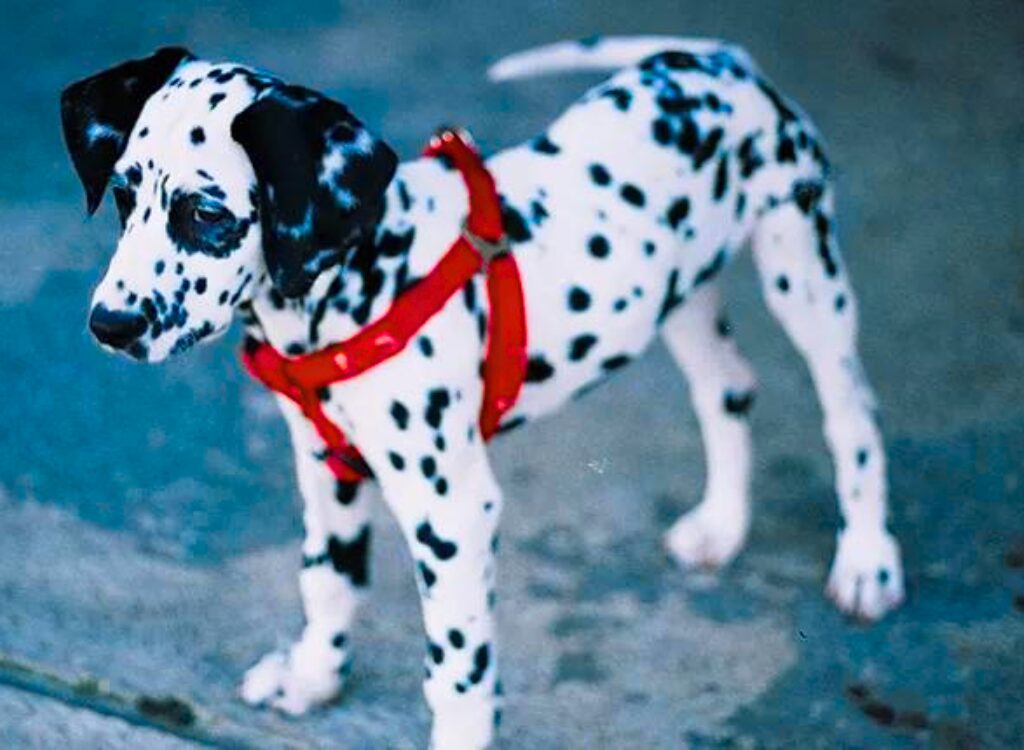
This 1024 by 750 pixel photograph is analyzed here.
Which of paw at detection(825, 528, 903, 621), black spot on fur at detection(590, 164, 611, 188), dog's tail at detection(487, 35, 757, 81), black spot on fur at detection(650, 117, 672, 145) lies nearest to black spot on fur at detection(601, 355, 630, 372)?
black spot on fur at detection(590, 164, 611, 188)

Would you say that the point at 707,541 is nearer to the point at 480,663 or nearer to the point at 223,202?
the point at 480,663

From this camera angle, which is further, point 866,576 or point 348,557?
point 866,576

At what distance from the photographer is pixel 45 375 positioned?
4867 mm

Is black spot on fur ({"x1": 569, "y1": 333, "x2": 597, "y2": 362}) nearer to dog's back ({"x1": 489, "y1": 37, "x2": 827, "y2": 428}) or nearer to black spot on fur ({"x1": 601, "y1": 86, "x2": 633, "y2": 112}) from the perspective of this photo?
dog's back ({"x1": 489, "y1": 37, "x2": 827, "y2": 428})

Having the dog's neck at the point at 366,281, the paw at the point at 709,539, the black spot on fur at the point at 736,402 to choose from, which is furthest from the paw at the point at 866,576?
the dog's neck at the point at 366,281

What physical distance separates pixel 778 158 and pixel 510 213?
0.79 meters

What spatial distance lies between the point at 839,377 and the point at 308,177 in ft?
5.74

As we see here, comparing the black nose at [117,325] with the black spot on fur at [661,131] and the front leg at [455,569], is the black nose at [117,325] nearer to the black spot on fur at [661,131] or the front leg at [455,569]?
the front leg at [455,569]

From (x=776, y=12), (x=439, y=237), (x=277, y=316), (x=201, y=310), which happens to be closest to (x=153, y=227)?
(x=201, y=310)

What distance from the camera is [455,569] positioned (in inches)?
123

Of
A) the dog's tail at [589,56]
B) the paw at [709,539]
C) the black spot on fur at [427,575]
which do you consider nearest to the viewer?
the black spot on fur at [427,575]

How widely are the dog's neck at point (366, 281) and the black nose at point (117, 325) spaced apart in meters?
0.35

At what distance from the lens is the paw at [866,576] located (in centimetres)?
395

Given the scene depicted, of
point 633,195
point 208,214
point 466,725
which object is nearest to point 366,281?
point 208,214
